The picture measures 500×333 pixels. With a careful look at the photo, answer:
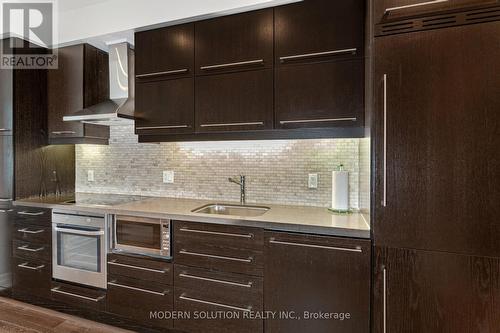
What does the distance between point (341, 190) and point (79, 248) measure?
2089mm

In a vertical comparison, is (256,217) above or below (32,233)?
above

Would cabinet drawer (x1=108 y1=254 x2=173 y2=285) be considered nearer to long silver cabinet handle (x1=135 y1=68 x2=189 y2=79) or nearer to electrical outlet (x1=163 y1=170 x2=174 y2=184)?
electrical outlet (x1=163 y1=170 x2=174 y2=184)

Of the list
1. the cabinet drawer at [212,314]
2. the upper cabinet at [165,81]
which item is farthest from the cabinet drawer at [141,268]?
the upper cabinet at [165,81]

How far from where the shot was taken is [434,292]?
1.34 meters

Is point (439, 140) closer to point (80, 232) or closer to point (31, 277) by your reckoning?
point (80, 232)

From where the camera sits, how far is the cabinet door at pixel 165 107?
87.5 inches

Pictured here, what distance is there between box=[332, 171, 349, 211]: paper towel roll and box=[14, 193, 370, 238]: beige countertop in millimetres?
97

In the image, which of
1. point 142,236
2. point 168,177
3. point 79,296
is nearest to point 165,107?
point 168,177

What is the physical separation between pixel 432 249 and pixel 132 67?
2.66m

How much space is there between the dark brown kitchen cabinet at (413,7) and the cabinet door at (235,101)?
2.55 ft

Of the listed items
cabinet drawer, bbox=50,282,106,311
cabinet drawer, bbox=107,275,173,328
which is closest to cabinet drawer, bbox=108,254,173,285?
cabinet drawer, bbox=107,275,173,328

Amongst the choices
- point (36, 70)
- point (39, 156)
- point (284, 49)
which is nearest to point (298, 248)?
point (284, 49)

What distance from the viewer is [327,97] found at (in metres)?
1.83

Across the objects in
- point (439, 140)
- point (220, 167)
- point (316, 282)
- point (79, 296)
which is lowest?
point (79, 296)
